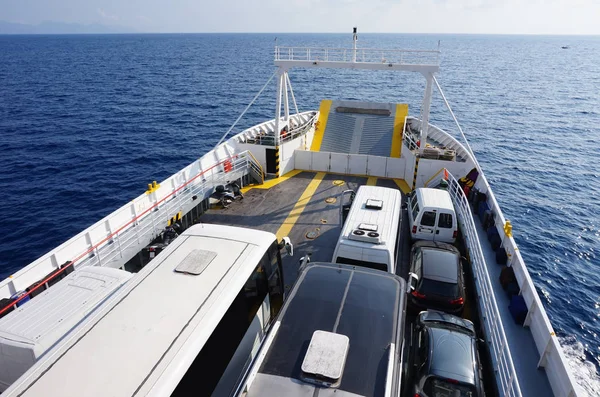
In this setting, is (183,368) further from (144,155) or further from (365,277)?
(144,155)

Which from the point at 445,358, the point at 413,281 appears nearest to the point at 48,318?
the point at 445,358

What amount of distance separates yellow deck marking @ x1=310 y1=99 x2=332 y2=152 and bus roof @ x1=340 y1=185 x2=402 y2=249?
9644 mm

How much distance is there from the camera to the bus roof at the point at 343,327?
16.5 feet

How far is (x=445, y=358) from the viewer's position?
7422mm

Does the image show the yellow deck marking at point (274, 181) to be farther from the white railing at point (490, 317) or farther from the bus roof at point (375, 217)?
the white railing at point (490, 317)

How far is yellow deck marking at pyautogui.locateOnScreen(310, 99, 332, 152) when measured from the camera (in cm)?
2180

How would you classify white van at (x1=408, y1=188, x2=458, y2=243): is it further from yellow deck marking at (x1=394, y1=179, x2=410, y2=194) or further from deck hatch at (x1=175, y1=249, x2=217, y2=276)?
deck hatch at (x1=175, y1=249, x2=217, y2=276)

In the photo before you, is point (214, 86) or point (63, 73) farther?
point (63, 73)

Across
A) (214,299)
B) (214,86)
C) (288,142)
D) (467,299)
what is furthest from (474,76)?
(214,299)

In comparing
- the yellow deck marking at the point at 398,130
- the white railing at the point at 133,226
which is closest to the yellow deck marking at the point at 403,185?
the yellow deck marking at the point at 398,130

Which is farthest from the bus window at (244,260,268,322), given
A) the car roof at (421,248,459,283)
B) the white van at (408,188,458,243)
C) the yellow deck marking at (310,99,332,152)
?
the yellow deck marking at (310,99,332,152)

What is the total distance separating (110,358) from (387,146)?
1829cm

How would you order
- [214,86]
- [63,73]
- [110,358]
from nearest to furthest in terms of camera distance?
[110,358], [214,86], [63,73]

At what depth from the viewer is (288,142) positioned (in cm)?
1930
